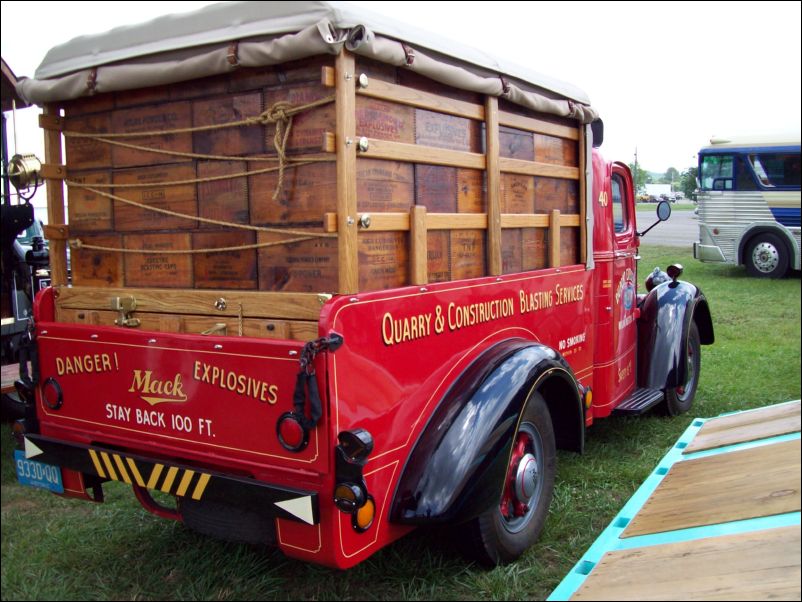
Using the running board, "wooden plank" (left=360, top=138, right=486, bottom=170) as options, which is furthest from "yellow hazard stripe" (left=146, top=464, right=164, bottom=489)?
the running board

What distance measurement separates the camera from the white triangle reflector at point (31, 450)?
10.7 ft

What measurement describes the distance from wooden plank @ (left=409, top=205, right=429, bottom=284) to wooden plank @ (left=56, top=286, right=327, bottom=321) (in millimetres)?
483

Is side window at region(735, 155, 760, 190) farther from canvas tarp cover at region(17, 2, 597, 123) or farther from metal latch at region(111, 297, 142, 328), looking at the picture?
metal latch at region(111, 297, 142, 328)

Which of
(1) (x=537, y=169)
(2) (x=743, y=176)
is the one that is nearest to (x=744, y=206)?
(2) (x=743, y=176)

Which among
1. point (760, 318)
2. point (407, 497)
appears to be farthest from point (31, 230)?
point (760, 318)

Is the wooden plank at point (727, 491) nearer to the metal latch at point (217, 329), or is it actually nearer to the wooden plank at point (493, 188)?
the wooden plank at point (493, 188)

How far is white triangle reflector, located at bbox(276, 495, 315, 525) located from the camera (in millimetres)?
2478

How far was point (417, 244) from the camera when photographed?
9.56ft

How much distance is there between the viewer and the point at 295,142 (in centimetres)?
267

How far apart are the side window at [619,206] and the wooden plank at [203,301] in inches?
116

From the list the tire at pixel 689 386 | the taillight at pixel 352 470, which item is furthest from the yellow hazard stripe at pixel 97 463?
the tire at pixel 689 386

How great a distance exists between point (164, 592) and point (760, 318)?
12.0 feet

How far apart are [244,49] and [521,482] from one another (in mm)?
2107

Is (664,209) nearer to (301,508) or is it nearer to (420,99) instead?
(420,99)
